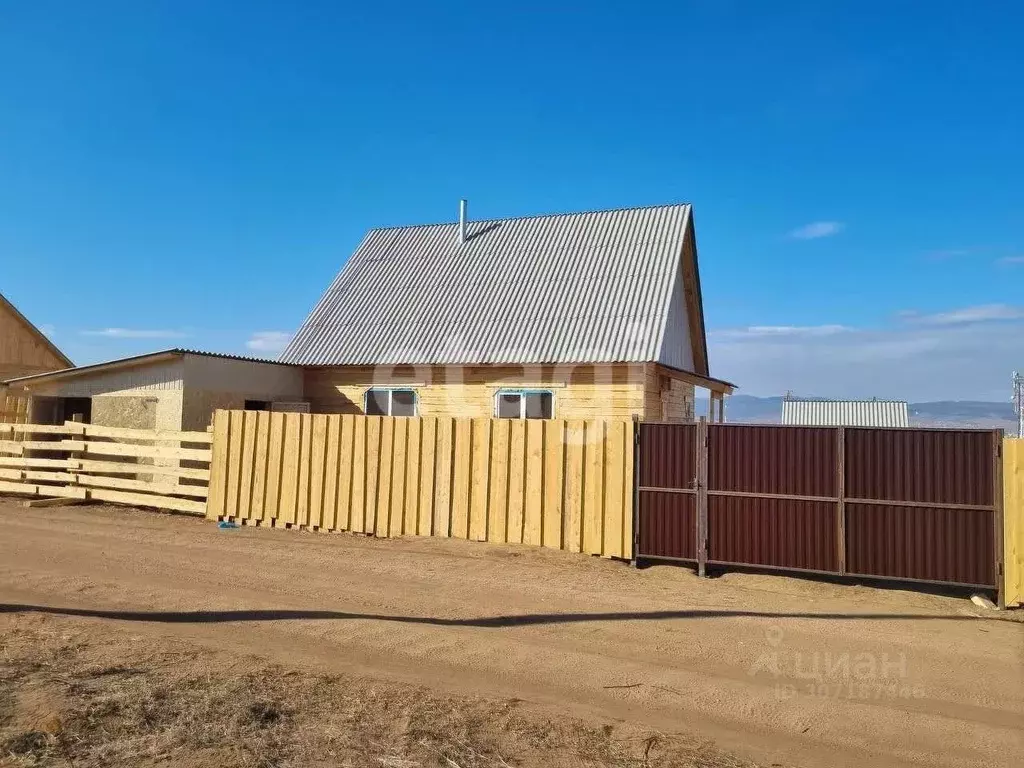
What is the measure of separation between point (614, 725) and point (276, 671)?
2.59 meters

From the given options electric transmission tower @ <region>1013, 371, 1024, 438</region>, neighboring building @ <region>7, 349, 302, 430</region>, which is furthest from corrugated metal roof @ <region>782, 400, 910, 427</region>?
neighboring building @ <region>7, 349, 302, 430</region>

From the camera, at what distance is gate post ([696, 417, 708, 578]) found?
32.7 ft

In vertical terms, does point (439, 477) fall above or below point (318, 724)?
above

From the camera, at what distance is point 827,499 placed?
938 centimetres

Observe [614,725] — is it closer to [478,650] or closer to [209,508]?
[478,650]

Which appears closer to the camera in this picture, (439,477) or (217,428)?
(439,477)

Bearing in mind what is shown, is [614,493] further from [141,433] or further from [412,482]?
[141,433]

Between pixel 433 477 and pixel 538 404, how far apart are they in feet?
19.0

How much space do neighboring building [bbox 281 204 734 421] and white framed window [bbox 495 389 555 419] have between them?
0.09ft

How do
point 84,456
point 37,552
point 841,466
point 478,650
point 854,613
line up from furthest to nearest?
point 84,456 < point 37,552 < point 841,466 < point 854,613 < point 478,650

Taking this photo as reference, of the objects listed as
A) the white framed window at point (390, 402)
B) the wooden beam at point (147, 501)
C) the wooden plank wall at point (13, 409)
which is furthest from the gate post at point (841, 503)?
the wooden plank wall at point (13, 409)

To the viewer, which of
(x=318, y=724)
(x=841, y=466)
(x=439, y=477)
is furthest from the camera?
(x=439, y=477)

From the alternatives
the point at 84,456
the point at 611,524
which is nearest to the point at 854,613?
the point at 611,524

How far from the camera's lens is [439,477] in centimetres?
1187
